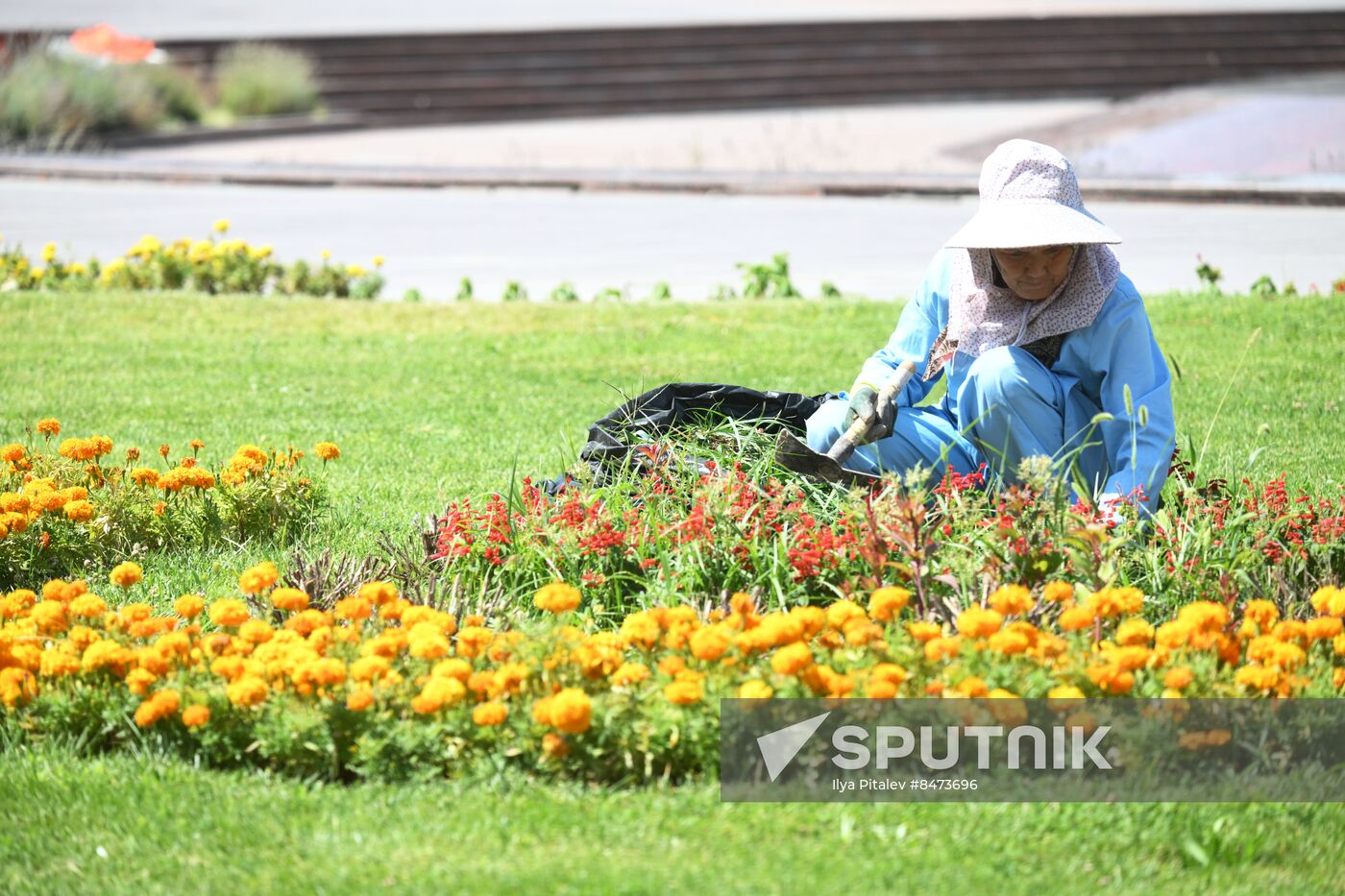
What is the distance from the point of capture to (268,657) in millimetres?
3154

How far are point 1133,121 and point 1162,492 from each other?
56.9 ft

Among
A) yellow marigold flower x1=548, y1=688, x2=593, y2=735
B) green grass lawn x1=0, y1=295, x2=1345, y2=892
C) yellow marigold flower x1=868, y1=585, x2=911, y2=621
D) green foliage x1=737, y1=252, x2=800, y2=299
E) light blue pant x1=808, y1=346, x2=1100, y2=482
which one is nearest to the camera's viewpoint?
green grass lawn x1=0, y1=295, x2=1345, y2=892

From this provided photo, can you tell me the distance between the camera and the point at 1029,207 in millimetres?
3855

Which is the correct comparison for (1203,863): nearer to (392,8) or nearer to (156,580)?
(156,580)

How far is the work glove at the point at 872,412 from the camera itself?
13.3ft

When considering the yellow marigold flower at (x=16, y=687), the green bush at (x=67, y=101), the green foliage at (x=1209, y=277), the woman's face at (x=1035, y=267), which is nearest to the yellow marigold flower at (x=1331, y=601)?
the woman's face at (x=1035, y=267)

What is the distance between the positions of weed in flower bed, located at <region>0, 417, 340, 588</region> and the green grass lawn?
13 centimetres

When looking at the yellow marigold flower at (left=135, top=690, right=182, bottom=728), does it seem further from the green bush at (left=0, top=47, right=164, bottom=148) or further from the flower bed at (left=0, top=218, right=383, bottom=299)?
the green bush at (left=0, top=47, right=164, bottom=148)

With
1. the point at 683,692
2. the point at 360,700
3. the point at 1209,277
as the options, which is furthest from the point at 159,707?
the point at 1209,277

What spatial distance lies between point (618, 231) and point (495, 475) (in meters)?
7.65

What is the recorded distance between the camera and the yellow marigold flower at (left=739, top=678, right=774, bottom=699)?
9.46 ft

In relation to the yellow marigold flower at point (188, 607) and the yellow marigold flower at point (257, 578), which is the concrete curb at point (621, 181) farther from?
the yellow marigold flower at point (188, 607)

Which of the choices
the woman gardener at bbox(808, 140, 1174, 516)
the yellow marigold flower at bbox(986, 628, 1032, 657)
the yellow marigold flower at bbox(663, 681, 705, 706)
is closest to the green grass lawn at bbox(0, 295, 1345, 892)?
the yellow marigold flower at bbox(663, 681, 705, 706)

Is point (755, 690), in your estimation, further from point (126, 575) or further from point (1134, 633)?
point (126, 575)
